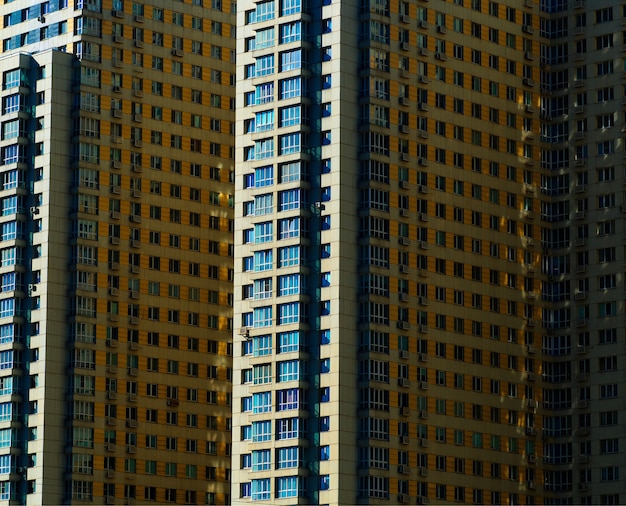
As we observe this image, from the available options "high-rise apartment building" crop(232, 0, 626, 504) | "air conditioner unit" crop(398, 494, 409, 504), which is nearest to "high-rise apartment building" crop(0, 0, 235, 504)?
"high-rise apartment building" crop(232, 0, 626, 504)

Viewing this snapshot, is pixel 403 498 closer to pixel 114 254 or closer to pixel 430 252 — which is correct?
pixel 430 252

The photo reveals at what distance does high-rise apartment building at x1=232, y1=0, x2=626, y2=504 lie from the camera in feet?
519

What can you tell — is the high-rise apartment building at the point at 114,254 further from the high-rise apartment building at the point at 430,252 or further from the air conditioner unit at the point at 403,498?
the air conditioner unit at the point at 403,498

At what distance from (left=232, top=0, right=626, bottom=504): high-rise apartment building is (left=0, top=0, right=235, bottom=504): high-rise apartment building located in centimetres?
1593

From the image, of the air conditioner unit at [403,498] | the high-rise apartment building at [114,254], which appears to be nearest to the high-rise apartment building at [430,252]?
the air conditioner unit at [403,498]

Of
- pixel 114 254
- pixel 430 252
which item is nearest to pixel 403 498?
pixel 430 252

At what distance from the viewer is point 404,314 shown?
163 metres

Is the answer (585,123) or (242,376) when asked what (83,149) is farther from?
(585,123)

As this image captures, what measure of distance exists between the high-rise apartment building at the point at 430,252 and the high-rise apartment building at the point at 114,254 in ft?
52.3

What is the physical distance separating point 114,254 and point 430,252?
1182 inches

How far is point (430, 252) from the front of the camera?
166500 millimetres

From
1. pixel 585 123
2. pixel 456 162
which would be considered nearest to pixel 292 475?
pixel 456 162

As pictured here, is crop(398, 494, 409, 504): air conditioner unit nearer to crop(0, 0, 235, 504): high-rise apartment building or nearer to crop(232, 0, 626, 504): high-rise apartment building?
crop(232, 0, 626, 504): high-rise apartment building

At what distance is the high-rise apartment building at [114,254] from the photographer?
172000 millimetres
